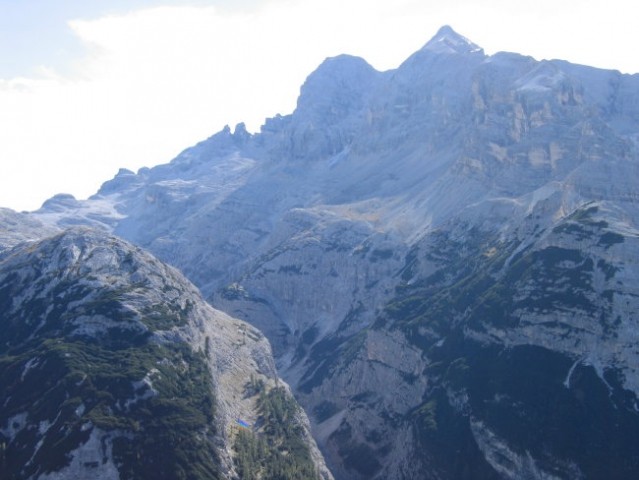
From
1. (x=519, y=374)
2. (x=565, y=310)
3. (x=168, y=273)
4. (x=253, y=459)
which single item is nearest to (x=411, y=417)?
(x=519, y=374)

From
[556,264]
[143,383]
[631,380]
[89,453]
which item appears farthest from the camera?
[556,264]

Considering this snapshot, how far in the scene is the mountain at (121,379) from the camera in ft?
398

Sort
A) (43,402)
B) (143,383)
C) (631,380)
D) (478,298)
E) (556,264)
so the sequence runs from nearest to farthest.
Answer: (43,402) < (143,383) < (631,380) < (556,264) < (478,298)

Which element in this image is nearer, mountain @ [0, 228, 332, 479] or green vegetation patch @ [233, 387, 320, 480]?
mountain @ [0, 228, 332, 479]

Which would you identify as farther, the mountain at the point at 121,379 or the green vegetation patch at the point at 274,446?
the green vegetation patch at the point at 274,446

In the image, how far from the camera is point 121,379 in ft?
446

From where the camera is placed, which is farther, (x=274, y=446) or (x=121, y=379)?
(x=274, y=446)

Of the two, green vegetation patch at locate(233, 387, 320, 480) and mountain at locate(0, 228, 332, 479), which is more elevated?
mountain at locate(0, 228, 332, 479)

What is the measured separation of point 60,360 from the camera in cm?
13788

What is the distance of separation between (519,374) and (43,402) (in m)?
96.0

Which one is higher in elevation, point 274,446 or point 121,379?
point 121,379

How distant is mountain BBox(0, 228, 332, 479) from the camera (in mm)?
121375

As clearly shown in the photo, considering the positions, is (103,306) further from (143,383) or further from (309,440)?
(309,440)

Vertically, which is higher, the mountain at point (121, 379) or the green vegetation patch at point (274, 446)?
the mountain at point (121, 379)
